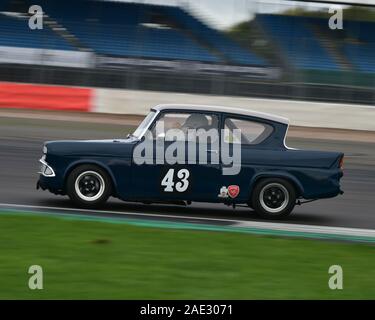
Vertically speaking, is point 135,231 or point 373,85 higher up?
point 373,85

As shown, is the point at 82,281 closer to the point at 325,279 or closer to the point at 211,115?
the point at 325,279

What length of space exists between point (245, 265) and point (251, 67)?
18.0 metres

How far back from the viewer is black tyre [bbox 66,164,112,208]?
10695mm

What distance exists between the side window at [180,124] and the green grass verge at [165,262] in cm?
165

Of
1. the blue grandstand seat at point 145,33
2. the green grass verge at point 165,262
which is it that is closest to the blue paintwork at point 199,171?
the green grass verge at point 165,262

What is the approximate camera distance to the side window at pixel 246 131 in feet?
35.6

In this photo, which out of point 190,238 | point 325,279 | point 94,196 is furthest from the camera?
point 94,196

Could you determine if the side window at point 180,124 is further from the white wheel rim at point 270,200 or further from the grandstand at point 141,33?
the grandstand at point 141,33

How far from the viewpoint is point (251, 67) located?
25.5 meters

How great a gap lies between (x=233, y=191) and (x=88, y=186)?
1769 millimetres

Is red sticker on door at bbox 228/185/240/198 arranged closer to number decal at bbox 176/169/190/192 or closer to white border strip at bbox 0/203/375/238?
white border strip at bbox 0/203/375/238

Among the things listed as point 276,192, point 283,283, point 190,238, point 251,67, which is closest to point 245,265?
point 283,283

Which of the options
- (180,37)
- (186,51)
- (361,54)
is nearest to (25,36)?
(180,37)

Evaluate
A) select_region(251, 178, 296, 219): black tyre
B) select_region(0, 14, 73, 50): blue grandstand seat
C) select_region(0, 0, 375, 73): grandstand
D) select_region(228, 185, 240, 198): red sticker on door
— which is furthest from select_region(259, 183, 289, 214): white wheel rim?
select_region(0, 14, 73, 50): blue grandstand seat
